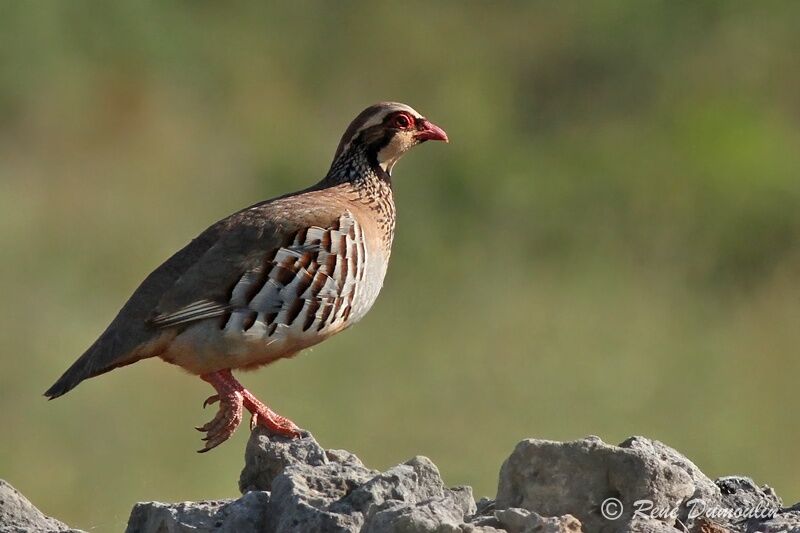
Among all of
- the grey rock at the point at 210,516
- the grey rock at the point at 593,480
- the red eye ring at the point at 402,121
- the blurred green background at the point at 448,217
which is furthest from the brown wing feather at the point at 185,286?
the blurred green background at the point at 448,217

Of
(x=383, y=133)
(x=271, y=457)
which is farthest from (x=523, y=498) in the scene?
(x=383, y=133)

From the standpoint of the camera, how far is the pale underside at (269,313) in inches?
368

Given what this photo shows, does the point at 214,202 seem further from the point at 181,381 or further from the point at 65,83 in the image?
the point at 65,83

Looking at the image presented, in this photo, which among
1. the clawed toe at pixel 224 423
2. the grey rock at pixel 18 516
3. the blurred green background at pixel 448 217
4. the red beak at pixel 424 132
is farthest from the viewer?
the blurred green background at pixel 448 217

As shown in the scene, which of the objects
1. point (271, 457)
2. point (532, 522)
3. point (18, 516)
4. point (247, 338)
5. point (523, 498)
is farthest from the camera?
point (247, 338)

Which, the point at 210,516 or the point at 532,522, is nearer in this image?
the point at 532,522

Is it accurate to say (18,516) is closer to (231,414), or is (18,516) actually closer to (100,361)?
Result: (231,414)

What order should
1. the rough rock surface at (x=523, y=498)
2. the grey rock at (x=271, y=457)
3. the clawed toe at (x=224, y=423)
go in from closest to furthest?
the rough rock surface at (x=523, y=498), the grey rock at (x=271, y=457), the clawed toe at (x=224, y=423)

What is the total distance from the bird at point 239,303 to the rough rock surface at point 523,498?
6.16 ft

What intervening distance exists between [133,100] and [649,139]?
495cm

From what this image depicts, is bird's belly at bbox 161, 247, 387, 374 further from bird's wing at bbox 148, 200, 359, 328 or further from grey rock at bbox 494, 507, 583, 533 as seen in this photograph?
grey rock at bbox 494, 507, 583, 533

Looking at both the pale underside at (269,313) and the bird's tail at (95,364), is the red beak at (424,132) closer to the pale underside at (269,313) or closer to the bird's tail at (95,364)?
the pale underside at (269,313)

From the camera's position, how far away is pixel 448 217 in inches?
720

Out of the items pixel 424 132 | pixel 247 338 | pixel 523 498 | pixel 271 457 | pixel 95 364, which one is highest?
pixel 424 132
